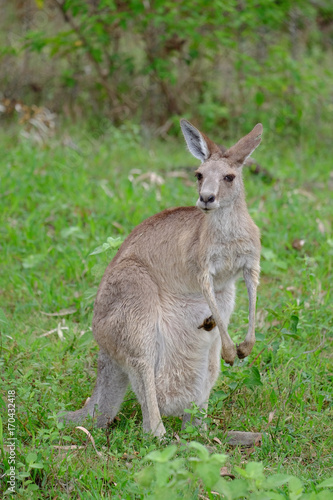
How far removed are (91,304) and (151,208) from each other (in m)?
1.48

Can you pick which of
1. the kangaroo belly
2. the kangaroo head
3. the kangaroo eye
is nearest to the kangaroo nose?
the kangaroo head

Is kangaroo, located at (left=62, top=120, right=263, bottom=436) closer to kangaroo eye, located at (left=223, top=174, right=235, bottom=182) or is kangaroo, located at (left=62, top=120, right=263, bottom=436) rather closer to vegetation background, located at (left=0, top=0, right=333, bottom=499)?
kangaroo eye, located at (left=223, top=174, right=235, bottom=182)

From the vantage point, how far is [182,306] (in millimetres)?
3143

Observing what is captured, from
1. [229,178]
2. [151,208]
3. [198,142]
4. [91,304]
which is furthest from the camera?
[151,208]

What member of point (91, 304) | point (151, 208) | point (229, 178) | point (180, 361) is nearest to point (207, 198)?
point (229, 178)

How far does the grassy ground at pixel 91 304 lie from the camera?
2.77m

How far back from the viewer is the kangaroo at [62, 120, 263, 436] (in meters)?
2.96

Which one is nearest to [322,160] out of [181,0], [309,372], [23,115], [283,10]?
[283,10]

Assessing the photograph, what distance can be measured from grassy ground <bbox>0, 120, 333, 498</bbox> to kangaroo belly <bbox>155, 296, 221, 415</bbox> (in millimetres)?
125

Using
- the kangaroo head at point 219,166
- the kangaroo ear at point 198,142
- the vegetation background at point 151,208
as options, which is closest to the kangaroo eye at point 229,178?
the kangaroo head at point 219,166

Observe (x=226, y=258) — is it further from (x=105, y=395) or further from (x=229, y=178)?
(x=105, y=395)

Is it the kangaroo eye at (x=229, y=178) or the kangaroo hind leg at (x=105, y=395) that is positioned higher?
the kangaroo eye at (x=229, y=178)

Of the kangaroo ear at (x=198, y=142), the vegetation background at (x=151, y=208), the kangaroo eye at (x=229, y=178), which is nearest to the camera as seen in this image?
the vegetation background at (x=151, y=208)

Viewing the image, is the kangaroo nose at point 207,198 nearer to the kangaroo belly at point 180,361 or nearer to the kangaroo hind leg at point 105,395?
the kangaroo belly at point 180,361
